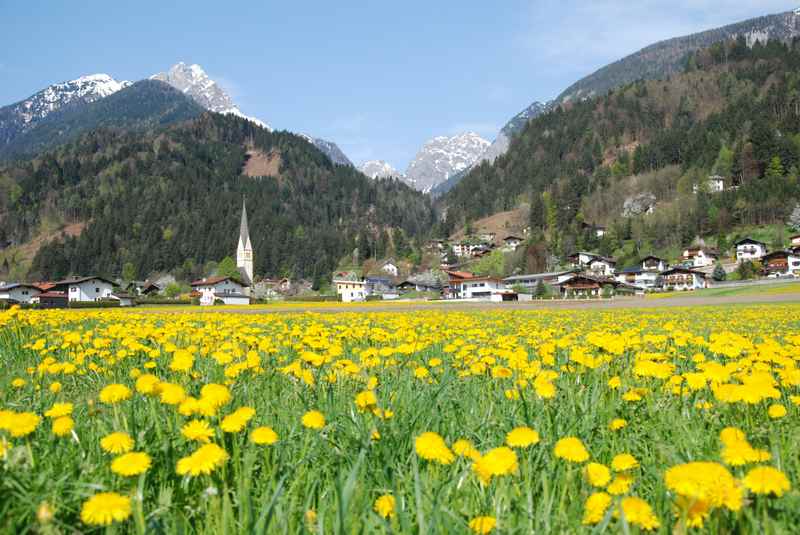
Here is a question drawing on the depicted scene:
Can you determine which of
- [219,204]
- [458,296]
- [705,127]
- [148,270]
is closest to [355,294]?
[458,296]

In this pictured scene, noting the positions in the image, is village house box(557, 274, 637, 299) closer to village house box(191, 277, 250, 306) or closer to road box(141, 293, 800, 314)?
road box(141, 293, 800, 314)

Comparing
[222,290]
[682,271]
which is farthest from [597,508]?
[222,290]

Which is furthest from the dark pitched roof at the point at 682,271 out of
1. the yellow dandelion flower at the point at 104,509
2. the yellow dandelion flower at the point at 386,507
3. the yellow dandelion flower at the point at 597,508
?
the yellow dandelion flower at the point at 104,509

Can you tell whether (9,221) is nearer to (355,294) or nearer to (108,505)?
(355,294)

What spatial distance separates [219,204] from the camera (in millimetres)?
191500

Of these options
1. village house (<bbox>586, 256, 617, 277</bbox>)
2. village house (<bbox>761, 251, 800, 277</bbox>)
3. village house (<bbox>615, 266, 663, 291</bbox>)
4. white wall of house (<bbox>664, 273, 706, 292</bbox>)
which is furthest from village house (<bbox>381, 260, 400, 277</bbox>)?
village house (<bbox>761, 251, 800, 277</bbox>)

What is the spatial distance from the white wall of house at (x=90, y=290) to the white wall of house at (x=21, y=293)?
492 centimetres

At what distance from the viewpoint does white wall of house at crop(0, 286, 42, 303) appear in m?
80.8

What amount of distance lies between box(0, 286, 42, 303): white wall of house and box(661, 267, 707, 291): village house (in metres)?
109

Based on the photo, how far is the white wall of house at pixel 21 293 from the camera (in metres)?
80.8

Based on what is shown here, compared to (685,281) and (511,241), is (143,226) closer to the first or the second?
(511,241)

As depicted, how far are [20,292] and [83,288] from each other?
891 centimetres

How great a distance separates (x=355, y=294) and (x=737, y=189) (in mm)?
90626

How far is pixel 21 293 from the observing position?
82.8 meters
